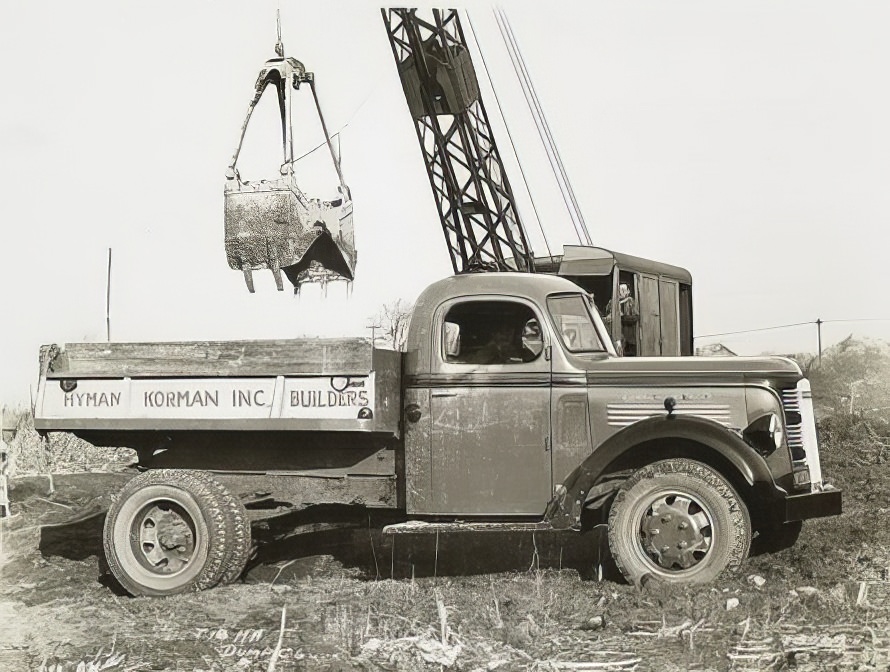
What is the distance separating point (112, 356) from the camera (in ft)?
19.5

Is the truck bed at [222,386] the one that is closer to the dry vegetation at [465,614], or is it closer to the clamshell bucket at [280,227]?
the dry vegetation at [465,614]

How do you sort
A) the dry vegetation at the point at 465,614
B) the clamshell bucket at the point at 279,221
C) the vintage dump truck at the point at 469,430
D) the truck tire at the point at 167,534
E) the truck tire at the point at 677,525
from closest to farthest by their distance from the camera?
the dry vegetation at the point at 465,614 < the truck tire at the point at 677,525 < the vintage dump truck at the point at 469,430 < the truck tire at the point at 167,534 < the clamshell bucket at the point at 279,221

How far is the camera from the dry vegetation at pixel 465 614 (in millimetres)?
4375

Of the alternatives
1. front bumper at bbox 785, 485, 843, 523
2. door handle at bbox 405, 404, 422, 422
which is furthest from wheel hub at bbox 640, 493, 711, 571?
door handle at bbox 405, 404, 422, 422

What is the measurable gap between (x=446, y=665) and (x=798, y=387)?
279 cm

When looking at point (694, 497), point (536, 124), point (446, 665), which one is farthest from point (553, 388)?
point (536, 124)

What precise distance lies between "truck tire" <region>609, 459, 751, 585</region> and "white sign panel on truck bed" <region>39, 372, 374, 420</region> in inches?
62.7

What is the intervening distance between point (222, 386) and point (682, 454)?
8.95 feet

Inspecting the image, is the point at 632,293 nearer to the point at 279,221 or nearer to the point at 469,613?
the point at 279,221

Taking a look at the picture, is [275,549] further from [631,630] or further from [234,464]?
[631,630]

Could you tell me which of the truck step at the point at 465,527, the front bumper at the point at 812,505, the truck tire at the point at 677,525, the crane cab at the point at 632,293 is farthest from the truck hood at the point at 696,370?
the crane cab at the point at 632,293

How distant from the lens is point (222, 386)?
580 cm

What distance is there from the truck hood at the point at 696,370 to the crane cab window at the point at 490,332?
0.36 metres

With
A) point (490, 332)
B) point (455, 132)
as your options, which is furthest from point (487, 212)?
point (490, 332)
